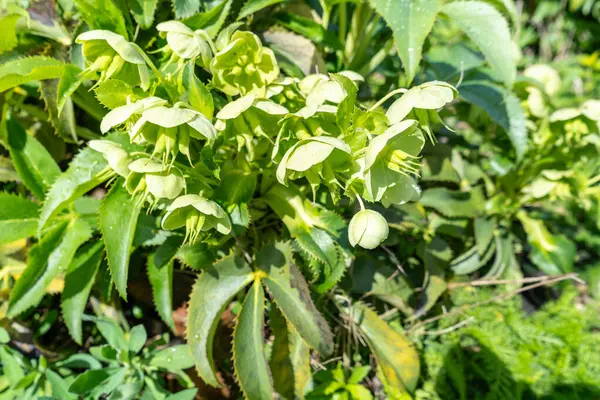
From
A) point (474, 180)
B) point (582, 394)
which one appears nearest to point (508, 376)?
point (582, 394)

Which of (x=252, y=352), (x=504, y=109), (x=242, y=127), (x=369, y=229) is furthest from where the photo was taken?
(x=504, y=109)

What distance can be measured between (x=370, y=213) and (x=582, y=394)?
2.94 ft

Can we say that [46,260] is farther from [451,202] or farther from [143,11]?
[451,202]

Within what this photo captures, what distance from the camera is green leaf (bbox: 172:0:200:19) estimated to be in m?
0.80

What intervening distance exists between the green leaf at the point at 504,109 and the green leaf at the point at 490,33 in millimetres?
134

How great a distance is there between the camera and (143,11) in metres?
0.83

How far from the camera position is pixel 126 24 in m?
0.84

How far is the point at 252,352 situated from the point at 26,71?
54 centimetres

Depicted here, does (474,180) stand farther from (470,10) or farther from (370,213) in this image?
(370,213)

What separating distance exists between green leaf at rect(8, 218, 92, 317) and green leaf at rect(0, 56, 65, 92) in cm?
25

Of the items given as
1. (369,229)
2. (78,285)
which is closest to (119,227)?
(78,285)

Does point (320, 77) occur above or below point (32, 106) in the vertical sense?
above

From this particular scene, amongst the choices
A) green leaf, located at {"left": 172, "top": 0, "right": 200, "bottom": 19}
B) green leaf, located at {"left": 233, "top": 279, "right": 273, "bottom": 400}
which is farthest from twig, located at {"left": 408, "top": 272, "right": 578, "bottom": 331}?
green leaf, located at {"left": 172, "top": 0, "right": 200, "bottom": 19}

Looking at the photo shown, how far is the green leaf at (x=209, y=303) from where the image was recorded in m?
0.79
